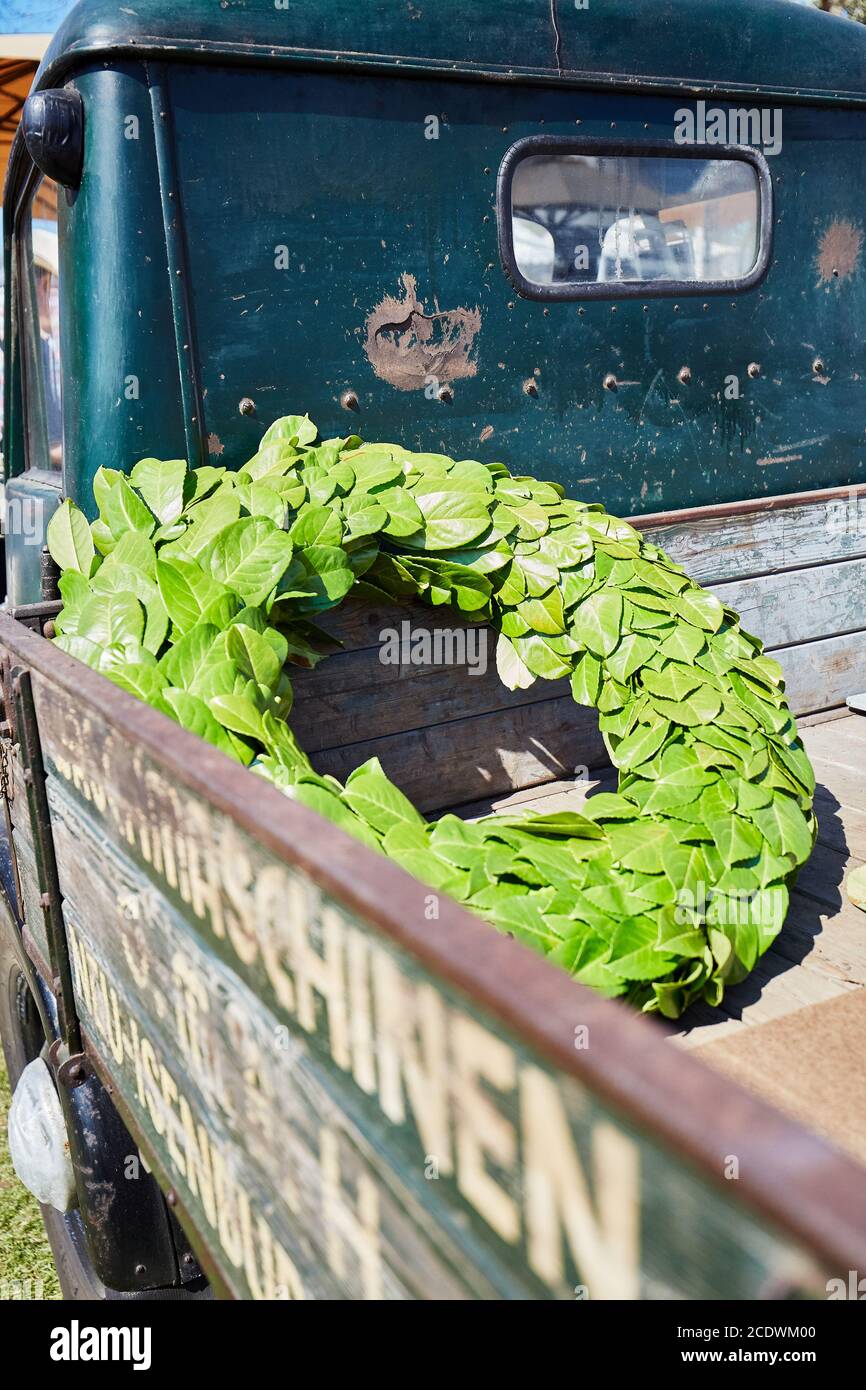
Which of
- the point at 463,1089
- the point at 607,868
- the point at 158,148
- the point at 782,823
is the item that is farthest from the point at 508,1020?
the point at 158,148

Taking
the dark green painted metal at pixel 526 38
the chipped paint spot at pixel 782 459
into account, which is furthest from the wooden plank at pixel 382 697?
the dark green painted metal at pixel 526 38

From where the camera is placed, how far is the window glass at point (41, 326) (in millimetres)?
3188

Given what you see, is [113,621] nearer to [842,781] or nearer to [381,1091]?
[381,1091]

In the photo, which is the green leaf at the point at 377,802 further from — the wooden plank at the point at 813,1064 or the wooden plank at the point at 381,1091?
the wooden plank at the point at 813,1064

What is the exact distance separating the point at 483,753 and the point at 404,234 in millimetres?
1276

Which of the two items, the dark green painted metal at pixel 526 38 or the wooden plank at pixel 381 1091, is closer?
the wooden plank at pixel 381 1091

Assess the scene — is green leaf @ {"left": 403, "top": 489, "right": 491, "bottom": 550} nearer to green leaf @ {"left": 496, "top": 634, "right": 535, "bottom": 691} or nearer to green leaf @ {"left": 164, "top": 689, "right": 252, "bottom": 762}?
green leaf @ {"left": 496, "top": 634, "right": 535, "bottom": 691}

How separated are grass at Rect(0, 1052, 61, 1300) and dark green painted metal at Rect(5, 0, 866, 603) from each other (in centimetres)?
176

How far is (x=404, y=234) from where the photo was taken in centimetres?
283

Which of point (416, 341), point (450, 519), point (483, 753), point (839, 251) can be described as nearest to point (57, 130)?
point (416, 341)

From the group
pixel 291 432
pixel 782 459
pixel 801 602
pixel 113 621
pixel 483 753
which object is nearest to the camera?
pixel 113 621

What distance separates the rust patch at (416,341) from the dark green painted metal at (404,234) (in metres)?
0.03

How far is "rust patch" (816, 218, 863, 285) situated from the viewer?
343cm
